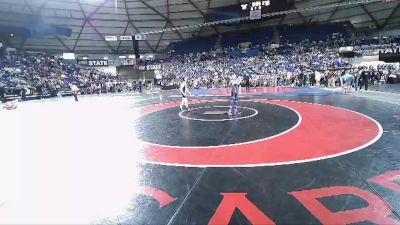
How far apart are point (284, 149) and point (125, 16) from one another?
41.1m

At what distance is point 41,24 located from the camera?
126ft

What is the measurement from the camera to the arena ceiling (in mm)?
36125

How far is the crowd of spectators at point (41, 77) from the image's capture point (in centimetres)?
2924

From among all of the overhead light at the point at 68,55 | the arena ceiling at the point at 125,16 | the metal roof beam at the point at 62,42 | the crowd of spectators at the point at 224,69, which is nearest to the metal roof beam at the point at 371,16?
the arena ceiling at the point at 125,16

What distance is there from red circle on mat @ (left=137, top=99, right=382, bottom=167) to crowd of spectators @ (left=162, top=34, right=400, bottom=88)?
1563cm

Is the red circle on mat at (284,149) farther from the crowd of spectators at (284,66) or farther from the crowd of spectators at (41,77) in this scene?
the crowd of spectators at (41,77)

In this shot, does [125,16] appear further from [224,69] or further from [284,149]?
[284,149]

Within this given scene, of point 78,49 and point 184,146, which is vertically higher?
point 78,49

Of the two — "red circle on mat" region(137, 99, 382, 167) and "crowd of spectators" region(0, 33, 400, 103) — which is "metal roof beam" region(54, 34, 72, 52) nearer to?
"crowd of spectators" region(0, 33, 400, 103)

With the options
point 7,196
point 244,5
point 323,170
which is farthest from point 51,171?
point 244,5

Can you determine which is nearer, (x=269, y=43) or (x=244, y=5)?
(x=244, y=5)

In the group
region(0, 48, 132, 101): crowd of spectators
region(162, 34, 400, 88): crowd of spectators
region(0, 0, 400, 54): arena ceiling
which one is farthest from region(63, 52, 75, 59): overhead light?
region(162, 34, 400, 88): crowd of spectators

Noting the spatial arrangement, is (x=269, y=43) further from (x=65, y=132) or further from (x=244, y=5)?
(x=65, y=132)

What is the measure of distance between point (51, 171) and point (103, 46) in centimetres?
4771
